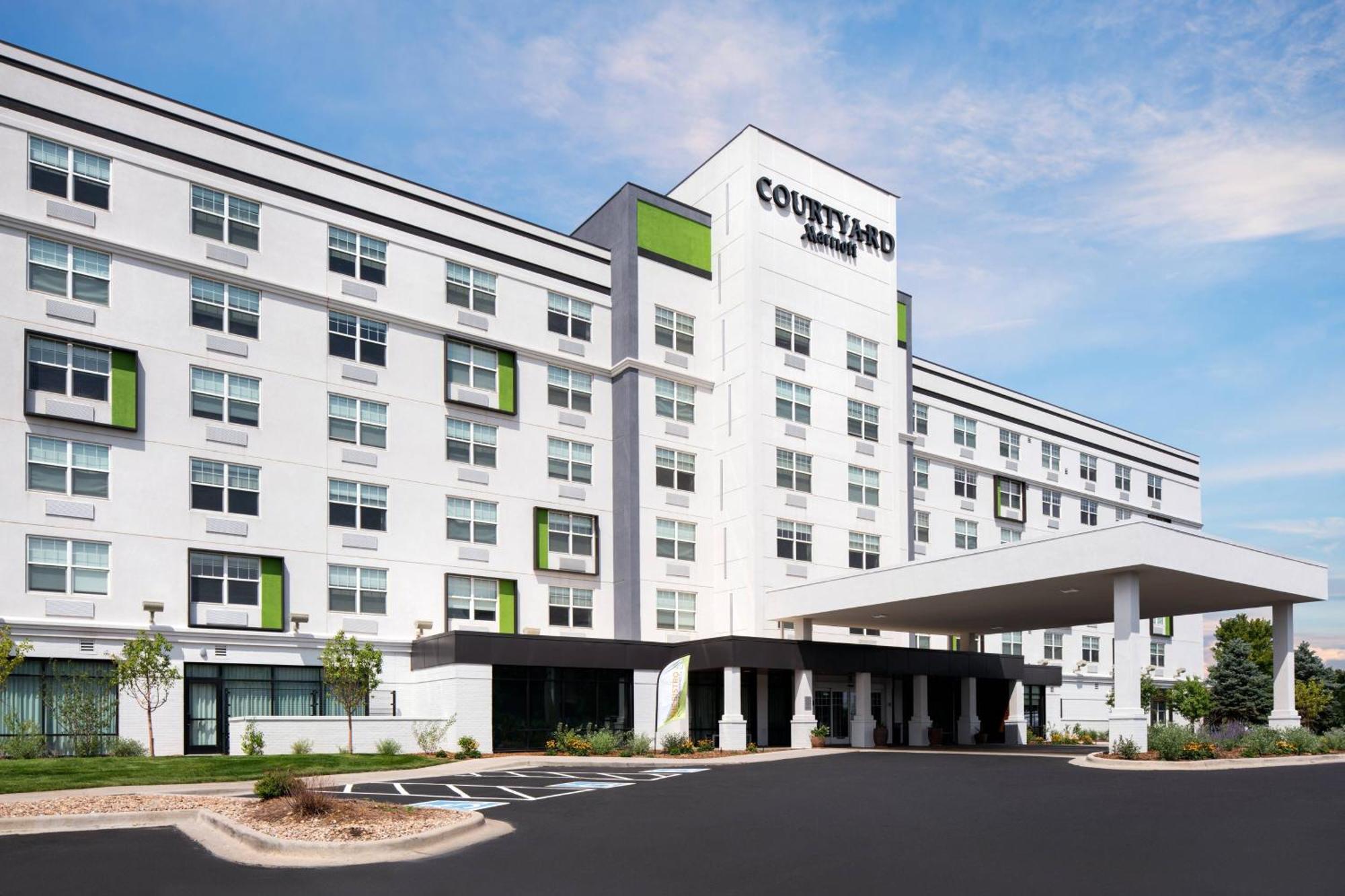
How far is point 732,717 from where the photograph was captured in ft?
129

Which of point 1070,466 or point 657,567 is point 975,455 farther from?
point 657,567

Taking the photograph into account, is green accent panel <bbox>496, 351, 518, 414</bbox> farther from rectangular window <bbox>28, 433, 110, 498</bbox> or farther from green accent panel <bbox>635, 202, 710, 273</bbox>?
rectangular window <bbox>28, 433, 110, 498</bbox>

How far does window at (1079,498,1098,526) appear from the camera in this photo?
64.4 meters

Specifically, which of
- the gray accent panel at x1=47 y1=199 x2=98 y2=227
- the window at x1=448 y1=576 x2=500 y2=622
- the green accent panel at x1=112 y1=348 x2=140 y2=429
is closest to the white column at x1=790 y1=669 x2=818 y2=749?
the window at x1=448 y1=576 x2=500 y2=622

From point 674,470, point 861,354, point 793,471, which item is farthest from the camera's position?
point 861,354

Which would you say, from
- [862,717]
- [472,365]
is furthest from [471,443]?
[862,717]

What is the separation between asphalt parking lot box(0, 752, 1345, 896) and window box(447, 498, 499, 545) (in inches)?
703

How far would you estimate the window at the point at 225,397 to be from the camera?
34.8 m

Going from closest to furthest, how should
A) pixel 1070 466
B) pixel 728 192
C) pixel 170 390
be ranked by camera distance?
pixel 170 390 → pixel 728 192 → pixel 1070 466

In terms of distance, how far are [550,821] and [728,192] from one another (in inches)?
1296

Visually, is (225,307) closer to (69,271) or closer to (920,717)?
(69,271)

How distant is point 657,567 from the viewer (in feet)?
141

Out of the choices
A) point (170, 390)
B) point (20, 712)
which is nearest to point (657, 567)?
point (170, 390)

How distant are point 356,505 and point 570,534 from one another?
814cm
